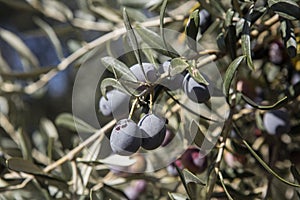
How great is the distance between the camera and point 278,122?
0.55 m

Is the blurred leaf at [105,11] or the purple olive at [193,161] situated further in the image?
the blurred leaf at [105,11]

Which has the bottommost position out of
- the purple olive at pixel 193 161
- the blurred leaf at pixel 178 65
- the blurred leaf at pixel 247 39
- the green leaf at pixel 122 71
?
the purple olive at pixel 193 161

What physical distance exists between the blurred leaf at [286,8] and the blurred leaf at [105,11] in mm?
313

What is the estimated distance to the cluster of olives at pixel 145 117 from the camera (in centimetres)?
43

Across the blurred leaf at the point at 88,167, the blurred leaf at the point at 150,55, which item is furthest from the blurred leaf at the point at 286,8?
the blurred leaf at the point at 88,167

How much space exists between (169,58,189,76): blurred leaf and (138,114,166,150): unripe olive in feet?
0.14

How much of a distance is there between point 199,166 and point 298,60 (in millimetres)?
170

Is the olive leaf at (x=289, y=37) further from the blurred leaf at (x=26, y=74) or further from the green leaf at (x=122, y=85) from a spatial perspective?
the blurred leaf at (x=26, y=74)

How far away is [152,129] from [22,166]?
20cm

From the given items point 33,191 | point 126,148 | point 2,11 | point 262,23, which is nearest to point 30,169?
point 33,191

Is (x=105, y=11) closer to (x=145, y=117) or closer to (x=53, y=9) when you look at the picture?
(x=53, y=9)

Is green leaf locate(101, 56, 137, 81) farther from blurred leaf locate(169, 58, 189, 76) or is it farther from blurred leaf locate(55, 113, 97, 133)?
blurred leaf locate(55, 113, 97, 133)

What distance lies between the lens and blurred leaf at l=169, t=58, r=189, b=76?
44 centimetres

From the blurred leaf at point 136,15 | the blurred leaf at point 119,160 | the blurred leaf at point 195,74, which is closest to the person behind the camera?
the blurred leaf at point 195,74
